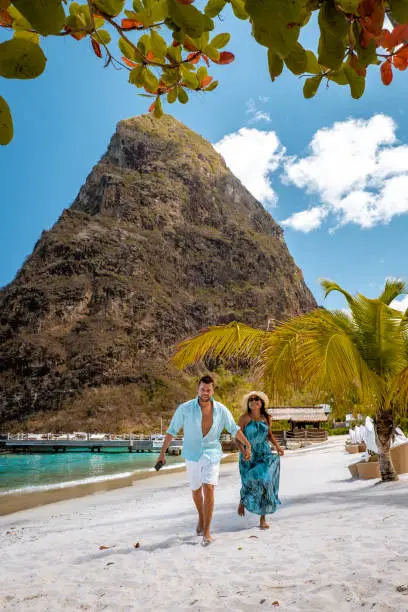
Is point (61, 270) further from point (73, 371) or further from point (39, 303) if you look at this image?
point (73, 371)

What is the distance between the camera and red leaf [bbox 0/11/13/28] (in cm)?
106

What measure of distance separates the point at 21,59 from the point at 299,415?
43.8 m

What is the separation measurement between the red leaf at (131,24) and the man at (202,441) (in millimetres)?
4382

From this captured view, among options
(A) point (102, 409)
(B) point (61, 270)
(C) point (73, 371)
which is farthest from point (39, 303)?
(A) point (102, 409)

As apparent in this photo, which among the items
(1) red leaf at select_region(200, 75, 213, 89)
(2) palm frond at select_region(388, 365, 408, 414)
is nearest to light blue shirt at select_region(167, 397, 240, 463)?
(2) palm frond at select_region(388, 365, 408, 414)

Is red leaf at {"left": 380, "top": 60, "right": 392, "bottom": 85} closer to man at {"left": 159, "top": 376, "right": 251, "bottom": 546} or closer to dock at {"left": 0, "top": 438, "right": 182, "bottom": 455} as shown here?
man at {"left": 159, "top": 376, "right": 251, "bottom": 546}

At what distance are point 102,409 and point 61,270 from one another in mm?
30081

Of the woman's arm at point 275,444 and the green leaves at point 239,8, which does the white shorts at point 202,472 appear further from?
the green leaves at point 239,8

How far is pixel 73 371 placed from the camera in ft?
253

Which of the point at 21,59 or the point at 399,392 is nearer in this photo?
the point at 21,59

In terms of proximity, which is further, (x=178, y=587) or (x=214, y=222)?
(x=214, y=222)

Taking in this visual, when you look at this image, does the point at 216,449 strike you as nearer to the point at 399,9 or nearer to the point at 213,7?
the point at 213,7

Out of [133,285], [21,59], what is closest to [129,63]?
[21,59]

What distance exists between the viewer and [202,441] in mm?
5156
